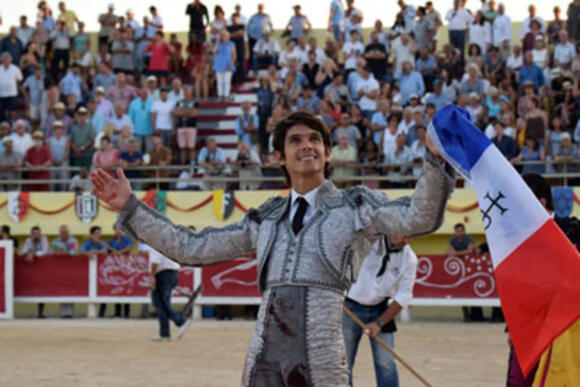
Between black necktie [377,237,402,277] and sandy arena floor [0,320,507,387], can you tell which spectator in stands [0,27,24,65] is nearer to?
sandy arena floor [0,320,507,387]

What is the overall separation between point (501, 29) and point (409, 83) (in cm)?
171

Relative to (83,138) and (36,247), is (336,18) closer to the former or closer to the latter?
(83,138)

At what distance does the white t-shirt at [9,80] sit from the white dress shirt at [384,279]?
42.1ft

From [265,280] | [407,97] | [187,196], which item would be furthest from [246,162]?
[265,280]

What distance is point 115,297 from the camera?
17578 millimetres

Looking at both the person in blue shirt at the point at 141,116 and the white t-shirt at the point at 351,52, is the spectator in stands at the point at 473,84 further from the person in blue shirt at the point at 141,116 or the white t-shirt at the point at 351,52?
the person in blue shirt at the point at 141,116

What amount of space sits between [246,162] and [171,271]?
4836mm

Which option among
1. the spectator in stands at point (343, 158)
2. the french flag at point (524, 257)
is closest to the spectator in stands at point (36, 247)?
the spectator in stands at point (343, 158)

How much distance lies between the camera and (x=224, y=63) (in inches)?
758

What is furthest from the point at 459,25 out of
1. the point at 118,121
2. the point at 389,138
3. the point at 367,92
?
the point at 118,121

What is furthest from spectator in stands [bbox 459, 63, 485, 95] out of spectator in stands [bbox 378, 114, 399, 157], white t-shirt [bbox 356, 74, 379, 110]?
white t-shirt [bbox 356, 74, 379, 110]

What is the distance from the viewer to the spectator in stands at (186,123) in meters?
18.1

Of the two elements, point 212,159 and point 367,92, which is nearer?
point 367,92

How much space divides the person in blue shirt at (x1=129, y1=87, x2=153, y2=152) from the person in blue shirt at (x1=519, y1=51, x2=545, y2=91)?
5378 millimetres
